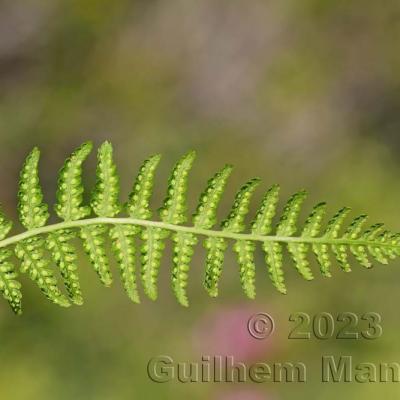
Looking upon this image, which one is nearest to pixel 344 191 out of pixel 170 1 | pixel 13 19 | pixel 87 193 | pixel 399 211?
pixel 399 211

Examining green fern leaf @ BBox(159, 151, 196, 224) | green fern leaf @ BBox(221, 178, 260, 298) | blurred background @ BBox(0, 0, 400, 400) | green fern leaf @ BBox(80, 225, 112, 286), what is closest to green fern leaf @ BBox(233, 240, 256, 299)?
green fern leaf @ BBox(221, 178, 260, 298)

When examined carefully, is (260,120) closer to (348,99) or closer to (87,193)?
(348,99)

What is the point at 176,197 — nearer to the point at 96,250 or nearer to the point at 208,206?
the point at 208,206

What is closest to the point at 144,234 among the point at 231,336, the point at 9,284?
the point at 9,284

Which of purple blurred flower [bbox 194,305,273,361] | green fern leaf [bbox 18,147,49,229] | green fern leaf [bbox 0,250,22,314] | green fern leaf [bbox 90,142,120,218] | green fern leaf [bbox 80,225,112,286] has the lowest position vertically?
green fern leaf [bbox 0,250,22,314]

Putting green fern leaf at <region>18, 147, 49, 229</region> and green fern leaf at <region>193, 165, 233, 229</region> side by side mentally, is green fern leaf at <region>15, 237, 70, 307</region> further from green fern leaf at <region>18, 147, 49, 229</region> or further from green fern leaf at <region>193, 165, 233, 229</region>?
green fern leaf at <region>193, 165, 233, 229</region>
